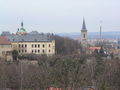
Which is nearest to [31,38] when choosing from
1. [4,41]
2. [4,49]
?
[4,41]

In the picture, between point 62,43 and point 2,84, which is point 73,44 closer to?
point 62,43

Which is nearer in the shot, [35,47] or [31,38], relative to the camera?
[35,47]

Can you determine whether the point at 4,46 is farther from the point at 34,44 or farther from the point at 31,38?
the point at 31,38

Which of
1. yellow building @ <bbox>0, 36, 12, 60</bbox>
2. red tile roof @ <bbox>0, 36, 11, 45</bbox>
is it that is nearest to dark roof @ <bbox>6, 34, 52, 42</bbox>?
red tile roof @ <bbox>0, 36, 11, 45</bbox>

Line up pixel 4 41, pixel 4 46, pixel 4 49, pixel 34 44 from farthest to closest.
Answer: pixel 34 44 < pixel 4 41 < pixel 4 46 < pixel 4 49

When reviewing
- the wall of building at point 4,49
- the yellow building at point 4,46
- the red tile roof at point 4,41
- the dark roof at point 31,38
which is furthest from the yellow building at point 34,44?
the wall of building at point 4,49

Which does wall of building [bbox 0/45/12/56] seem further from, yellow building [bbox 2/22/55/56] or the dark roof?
the dark roof

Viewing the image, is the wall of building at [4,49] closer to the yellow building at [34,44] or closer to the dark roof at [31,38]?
the yellow building at [34,44]

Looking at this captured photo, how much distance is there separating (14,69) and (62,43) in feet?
102

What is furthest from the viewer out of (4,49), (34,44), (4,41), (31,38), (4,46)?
(31,38)

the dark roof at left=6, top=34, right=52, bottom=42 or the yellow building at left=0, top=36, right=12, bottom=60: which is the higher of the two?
the dark roof at left=6, top=34, right=52, bottom=42

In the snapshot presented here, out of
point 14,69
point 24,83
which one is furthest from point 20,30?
point 24,83

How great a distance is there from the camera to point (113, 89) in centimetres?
2402

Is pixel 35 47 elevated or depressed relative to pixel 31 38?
depressed
